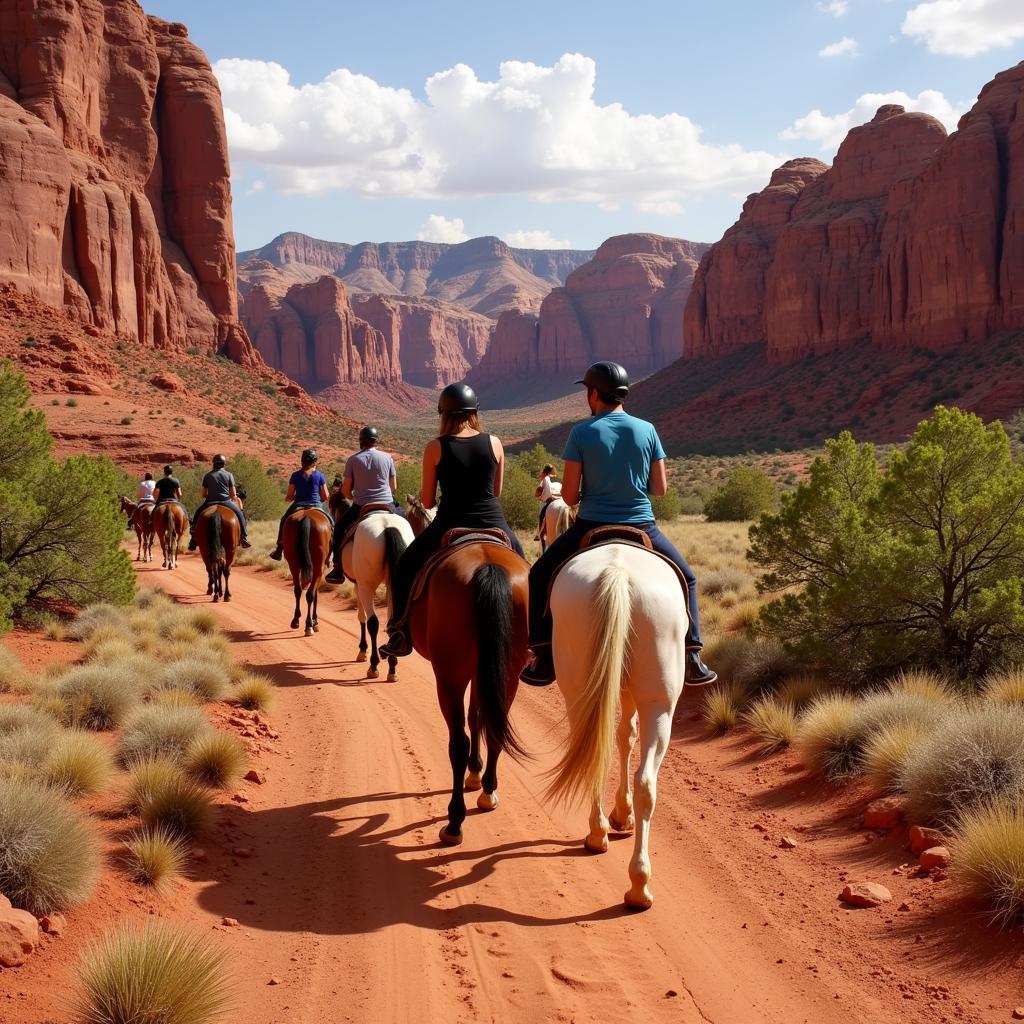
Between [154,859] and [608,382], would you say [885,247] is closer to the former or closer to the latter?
[608,382]

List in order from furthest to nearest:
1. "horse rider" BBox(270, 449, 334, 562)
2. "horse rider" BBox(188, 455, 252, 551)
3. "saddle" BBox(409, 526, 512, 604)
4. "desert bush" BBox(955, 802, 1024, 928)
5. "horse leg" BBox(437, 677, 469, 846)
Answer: "horse rider" BBox(188, 455, 252, 551) < "horse rider" BBox(270, 449, 334, 562) < "saddle" BBox(409, 526, 512, 604) < "horse leg" BBox(437, 677, 469, 846) < "desert bush" BBox(955, 802, 1024, 928)

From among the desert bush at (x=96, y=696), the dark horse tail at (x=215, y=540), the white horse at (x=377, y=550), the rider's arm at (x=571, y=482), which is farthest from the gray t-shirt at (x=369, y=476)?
the dark horse tail at (x=215, y=540)

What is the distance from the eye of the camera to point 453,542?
23.7ft

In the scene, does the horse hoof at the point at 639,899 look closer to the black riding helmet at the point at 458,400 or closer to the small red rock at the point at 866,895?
the small red rock at the point at 866,895

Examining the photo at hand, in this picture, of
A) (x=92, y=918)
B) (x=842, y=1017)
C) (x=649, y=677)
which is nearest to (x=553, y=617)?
(x=649, y=677)

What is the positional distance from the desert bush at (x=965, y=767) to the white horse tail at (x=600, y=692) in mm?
2561

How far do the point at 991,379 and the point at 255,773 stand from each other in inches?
2842

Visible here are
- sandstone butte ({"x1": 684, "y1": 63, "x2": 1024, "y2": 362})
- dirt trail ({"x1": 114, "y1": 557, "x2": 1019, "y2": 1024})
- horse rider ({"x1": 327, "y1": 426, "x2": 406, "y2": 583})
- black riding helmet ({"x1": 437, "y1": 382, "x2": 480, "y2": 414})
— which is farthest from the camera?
sandstone butte ({"x1": 684, "y1": 63, "x2": 1024, "y2": 362})

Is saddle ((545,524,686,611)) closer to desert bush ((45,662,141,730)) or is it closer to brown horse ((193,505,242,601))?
desert bush ((45,662,141,730))

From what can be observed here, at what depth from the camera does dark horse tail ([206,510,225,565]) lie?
17725 millimetres

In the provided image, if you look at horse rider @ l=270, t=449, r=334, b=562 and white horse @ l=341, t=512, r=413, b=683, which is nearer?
white horse @ l=341, t=512, r=413, b=683

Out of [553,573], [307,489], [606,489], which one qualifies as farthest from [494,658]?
[307,489]

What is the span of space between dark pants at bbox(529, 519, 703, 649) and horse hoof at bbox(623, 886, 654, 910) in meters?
1.72

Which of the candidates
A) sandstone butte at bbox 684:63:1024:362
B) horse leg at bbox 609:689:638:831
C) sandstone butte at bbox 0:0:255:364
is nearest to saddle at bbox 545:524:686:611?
horse leg at bbox 609:689:638:831
